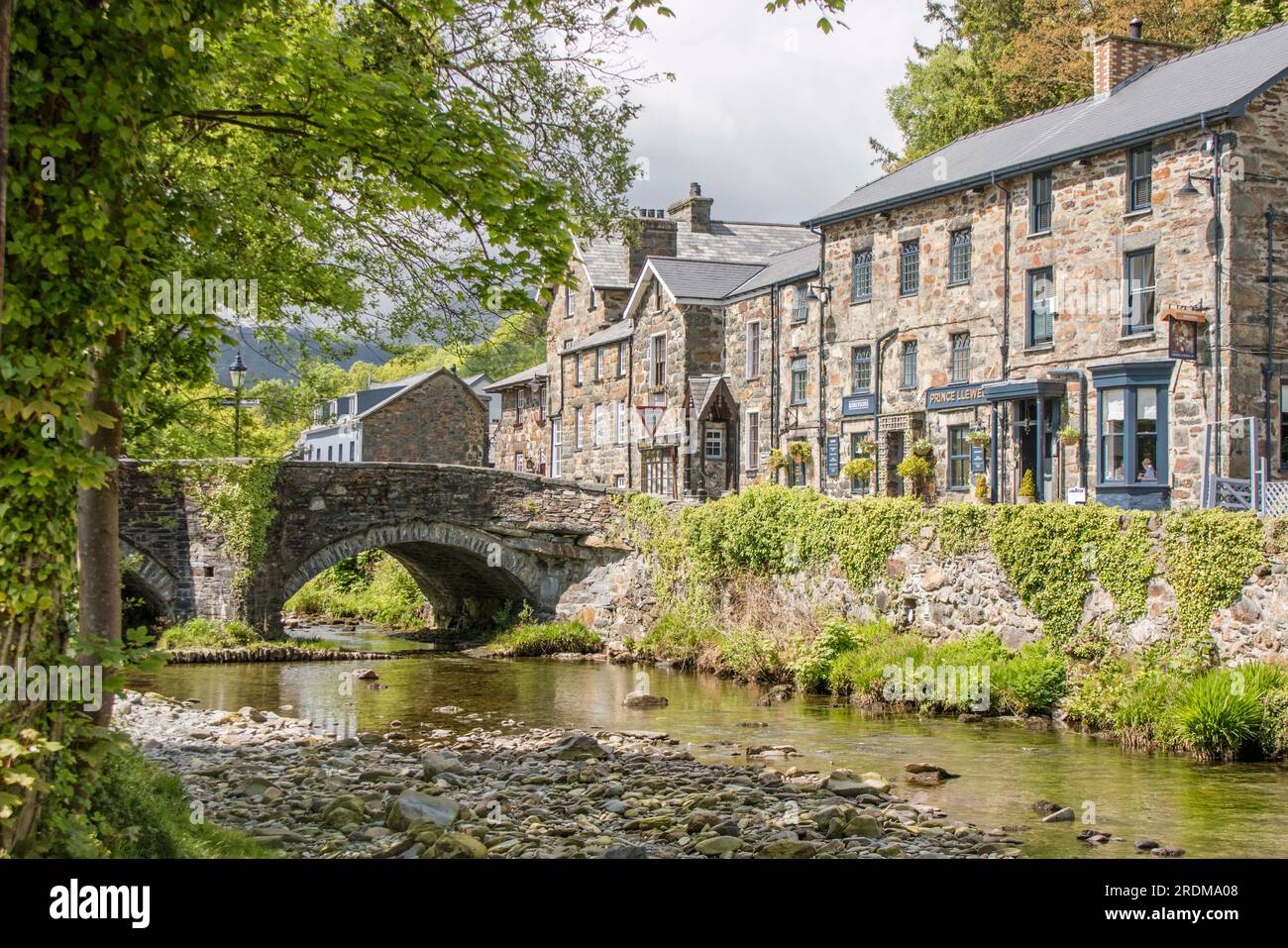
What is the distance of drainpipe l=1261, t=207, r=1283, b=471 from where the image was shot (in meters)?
25.5

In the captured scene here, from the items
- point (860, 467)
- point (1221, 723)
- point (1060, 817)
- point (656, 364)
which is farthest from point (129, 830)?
point (656, 364)

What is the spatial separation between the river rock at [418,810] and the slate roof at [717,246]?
126 feet

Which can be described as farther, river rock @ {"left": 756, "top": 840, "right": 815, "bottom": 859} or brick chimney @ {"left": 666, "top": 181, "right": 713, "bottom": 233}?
brick chimney @ {"left": 666, "top": 181, "right": 713, "bottom": 233}

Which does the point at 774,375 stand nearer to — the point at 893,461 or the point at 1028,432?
the point at 893,461

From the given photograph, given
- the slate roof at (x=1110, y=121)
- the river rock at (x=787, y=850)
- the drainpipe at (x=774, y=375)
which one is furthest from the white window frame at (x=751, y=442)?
the river rock at (x=787, y=850)

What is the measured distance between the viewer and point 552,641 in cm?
3162

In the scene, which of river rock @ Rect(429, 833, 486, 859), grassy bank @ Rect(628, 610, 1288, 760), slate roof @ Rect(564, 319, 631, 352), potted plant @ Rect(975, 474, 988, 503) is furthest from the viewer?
slate roof @ Rect(564, 319, 631, 352)

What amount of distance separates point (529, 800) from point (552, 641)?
A: 18.6 m

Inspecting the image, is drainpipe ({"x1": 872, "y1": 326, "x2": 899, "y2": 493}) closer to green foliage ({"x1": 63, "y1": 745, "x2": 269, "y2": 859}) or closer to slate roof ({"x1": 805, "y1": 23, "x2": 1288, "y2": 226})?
slate roof ({"x1": 805, "y1": 23, "x2": 1288, "y2": 226})

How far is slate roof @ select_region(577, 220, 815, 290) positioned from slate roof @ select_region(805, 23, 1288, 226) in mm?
12799

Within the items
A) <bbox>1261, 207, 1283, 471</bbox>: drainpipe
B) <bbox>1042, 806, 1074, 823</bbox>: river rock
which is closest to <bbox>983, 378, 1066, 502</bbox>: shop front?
<bbox>1261, 207, 1283, 471</bbox>: drainpipe

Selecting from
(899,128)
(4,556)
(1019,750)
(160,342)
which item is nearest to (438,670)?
(1019,750)

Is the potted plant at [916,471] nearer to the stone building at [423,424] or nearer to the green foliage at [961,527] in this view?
the green foliage at [961,527]

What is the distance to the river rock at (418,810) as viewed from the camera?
36.6 feet
